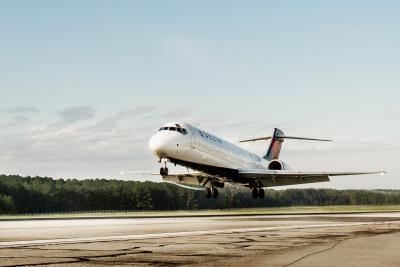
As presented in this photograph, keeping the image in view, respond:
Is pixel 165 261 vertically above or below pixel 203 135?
below

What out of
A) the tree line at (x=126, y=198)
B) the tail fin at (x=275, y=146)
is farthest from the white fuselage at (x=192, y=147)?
the tree line at (x=126, y=198)

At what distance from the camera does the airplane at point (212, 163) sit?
4533 cm

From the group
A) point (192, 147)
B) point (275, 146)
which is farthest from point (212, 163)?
point (275, 146)

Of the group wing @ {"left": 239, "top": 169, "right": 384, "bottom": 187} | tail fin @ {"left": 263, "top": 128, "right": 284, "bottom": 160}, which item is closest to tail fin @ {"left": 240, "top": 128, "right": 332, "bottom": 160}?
tail fin @ {"left": 263, "top": 128, "right": 284, "bottom": 160}

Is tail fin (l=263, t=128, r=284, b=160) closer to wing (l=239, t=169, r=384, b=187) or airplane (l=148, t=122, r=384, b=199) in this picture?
airplane (l=148, t=122, r=384, b=199)

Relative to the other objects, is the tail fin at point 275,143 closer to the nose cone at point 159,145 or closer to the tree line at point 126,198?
the nose cone at point 159,145

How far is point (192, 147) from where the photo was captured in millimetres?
47125

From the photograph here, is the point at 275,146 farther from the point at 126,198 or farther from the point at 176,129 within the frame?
the point at 126,198

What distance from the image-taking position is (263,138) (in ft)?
263

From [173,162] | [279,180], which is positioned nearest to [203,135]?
[173,162]

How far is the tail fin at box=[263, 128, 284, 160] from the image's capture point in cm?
7669

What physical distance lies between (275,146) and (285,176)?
68.3 feet

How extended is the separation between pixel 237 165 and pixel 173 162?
9740mm

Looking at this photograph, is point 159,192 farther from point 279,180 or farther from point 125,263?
point 125,263
